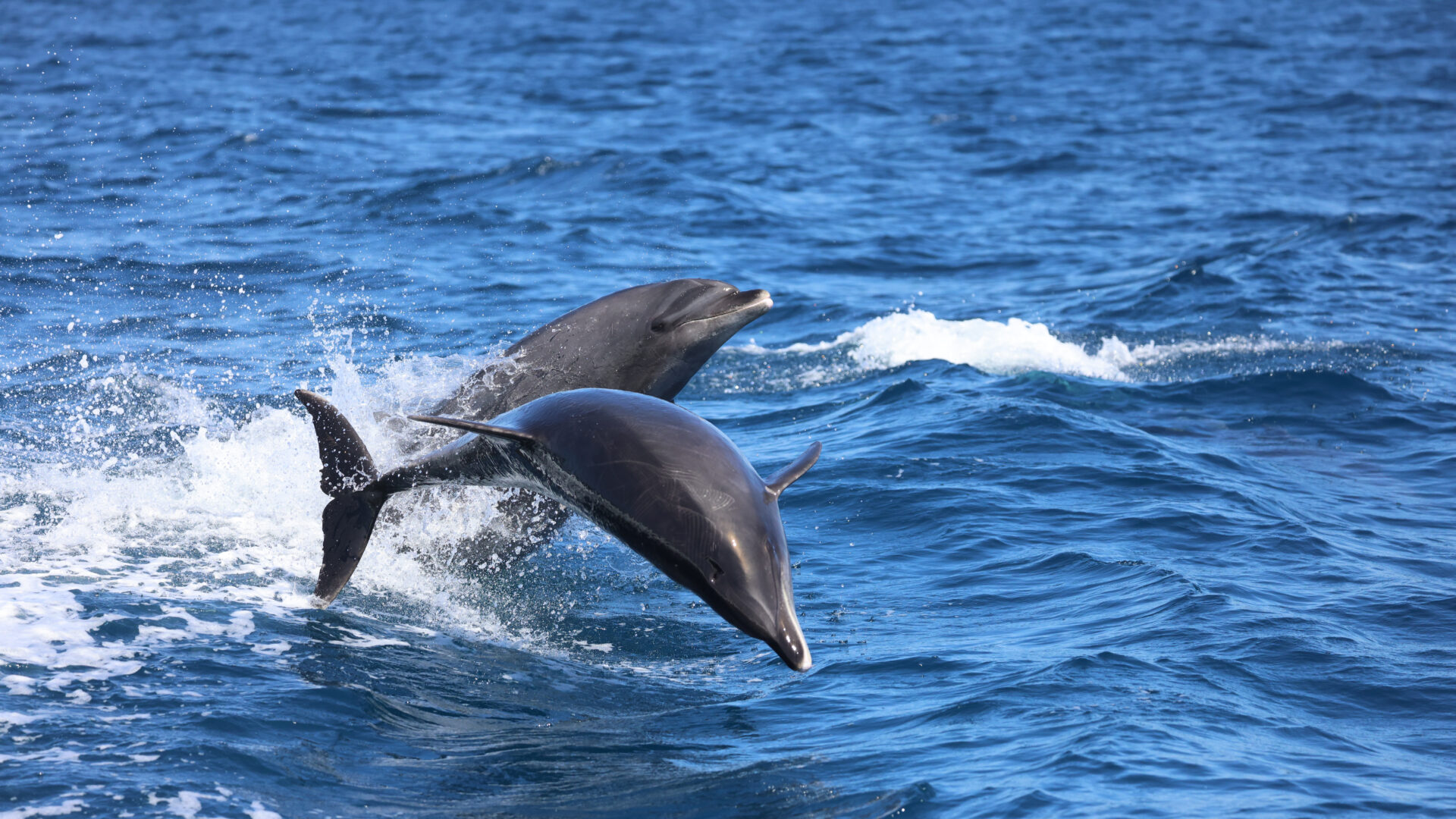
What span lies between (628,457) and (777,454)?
6.84m

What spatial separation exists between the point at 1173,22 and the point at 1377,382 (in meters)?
50.3

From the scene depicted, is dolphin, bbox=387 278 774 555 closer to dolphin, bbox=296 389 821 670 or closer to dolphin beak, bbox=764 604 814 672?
dolphin, bbox=296 389 821 670

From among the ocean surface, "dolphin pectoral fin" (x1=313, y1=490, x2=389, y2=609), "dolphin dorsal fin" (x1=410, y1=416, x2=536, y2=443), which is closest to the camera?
the ocean surface

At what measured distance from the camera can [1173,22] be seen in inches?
2500

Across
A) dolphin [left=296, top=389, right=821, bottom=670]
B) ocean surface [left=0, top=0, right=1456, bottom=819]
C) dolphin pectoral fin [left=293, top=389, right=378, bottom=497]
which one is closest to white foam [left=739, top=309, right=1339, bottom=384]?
ocean surface [left=0, top=0, right=1456, bottom=819]

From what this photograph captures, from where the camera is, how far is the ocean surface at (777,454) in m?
7.98

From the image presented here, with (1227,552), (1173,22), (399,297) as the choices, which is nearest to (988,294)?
(399,297)

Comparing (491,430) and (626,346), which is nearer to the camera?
(491,430)

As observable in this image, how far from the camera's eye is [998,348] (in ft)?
63.1

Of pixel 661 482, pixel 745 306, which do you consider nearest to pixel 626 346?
pixel 745 306

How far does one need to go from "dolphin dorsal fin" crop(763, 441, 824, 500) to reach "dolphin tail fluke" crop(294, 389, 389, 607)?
3555 millimetres

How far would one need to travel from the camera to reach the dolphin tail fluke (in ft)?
33.0

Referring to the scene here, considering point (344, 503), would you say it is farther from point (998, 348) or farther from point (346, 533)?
point (998, 348)

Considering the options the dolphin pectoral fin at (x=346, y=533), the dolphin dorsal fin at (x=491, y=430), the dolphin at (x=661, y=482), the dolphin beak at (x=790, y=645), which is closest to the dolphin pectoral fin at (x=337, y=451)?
the dolphin pectoral fin at (x=346, y=533)
